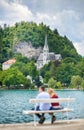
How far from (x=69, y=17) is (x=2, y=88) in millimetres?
26205

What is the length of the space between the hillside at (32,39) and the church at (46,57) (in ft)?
2.54

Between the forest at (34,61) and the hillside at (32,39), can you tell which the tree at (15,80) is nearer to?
the forest at (34,61)

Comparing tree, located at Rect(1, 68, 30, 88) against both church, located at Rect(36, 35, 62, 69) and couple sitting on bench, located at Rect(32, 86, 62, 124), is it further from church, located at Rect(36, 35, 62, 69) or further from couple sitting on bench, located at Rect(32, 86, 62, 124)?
couple sitting on bench, located at Rect(32, 86, 62, 124)

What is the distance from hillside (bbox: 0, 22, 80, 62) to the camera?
265 feet

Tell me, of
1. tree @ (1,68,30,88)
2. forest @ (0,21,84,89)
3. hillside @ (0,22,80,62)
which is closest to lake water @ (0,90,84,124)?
tree @ (1,68,30,88)

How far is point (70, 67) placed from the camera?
72.8 metres

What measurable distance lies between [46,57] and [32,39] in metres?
5.29

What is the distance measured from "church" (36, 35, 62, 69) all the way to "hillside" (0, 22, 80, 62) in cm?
77

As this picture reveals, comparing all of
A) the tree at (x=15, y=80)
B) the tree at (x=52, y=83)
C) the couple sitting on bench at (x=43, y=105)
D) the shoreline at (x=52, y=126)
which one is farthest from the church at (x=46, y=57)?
the shoreline at (x=52, y=126)

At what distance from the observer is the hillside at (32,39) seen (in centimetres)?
8081

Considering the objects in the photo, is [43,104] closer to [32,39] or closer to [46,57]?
[46,57]

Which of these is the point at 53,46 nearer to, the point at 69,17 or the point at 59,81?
the point at 69,17

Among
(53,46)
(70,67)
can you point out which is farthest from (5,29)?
(70,67)

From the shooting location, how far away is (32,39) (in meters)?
89.4
